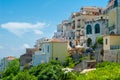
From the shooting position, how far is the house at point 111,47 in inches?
1854

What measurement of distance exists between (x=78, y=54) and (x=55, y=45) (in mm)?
4433

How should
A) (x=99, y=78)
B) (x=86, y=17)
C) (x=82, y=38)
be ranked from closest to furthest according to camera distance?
(x=99, y=78) → (x=82, y=38) → (x=86, y=17)

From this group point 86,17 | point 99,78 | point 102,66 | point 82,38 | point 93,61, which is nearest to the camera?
point 99,78

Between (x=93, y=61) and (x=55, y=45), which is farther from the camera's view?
(x=55, y=45)

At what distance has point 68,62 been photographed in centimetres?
5822

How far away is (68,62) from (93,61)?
8613mm

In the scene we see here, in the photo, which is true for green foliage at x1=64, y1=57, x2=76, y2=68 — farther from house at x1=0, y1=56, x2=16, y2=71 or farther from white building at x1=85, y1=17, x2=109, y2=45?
house at x1=0, y1=56, x2=16, y2=71

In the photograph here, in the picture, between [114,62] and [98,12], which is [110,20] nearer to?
[114,62]

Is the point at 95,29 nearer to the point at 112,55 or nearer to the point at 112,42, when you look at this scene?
the point at 112,42

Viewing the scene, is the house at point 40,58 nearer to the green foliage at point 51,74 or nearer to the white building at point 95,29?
the white building at point 95,29

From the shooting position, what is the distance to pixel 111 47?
49.1 m

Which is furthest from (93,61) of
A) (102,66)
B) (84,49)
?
(84,49)

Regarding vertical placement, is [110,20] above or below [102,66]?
above

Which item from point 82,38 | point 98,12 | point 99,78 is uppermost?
point 98,12
